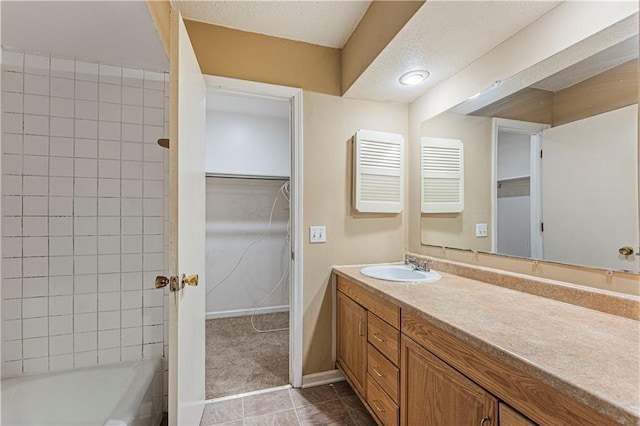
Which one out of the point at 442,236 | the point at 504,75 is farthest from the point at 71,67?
the point at 442,236

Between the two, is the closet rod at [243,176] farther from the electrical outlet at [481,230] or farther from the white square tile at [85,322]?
the electrical outlet at [481,230]

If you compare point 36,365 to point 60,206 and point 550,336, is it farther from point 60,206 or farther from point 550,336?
point 550,336

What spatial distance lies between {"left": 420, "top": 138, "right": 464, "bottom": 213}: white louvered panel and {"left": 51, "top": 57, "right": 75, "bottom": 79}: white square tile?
220 centimetres

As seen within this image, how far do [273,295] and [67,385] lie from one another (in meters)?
1.97

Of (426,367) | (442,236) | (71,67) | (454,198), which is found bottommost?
(426,367)

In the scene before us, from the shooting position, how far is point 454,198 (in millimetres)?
1815

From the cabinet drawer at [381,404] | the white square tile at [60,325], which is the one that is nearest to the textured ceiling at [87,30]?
the white square tile at [60,325]

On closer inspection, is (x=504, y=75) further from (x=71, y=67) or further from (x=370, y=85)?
(x=71, y=67)

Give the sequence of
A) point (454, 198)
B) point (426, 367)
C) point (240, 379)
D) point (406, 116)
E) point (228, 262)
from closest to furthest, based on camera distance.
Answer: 1. point (426, 367)
2. point (454, 198)
3. point (240, 379)
4. point (406, 116)
5. point (228, 262)

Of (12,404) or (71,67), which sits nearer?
(12,404)

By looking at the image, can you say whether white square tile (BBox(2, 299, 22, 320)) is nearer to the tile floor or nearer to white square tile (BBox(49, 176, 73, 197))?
white square tile (BBox(49, 176, 73, 197))

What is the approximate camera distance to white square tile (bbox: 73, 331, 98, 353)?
1551mm

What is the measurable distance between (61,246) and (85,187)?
0.35 m

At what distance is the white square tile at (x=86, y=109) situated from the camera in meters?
1.56
